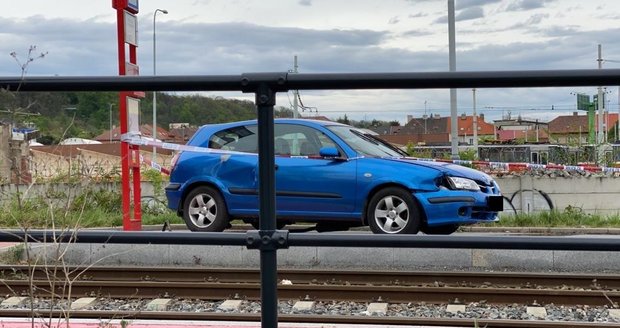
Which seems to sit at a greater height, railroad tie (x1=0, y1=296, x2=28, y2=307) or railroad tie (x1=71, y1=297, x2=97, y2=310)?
railroad tie (x1=0, y1=296, x2=28, y2=307)

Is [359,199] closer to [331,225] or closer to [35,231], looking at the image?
[331,225]

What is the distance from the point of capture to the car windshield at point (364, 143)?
10.2 meters

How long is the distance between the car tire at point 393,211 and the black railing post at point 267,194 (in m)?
7.16

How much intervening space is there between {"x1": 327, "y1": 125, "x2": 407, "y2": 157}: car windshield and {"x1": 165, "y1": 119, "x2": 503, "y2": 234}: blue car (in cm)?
2

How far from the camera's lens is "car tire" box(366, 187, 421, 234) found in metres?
9.60

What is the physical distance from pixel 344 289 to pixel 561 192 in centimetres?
833

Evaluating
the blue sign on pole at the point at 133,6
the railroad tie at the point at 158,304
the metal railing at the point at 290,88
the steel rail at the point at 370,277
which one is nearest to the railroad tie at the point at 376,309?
the steel rail at the point at 370,277

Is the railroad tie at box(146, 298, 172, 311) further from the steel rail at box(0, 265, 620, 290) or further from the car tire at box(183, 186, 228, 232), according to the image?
the car tire at box(183, 186, 228, 232)

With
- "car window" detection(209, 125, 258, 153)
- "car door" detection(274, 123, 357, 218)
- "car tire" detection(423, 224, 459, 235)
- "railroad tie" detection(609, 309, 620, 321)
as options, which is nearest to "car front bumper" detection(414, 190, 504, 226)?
Result: "car tire" detection(423, 224, 459, 235)

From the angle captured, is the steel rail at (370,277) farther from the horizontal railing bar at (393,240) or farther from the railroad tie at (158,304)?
the horizontal railing bar at (393,240)

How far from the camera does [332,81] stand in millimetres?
2377

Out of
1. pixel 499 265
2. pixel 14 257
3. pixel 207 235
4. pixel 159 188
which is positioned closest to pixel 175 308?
pixel 14 257

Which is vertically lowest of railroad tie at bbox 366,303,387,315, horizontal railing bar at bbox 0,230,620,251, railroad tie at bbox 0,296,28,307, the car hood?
railroad tie at bbox 366,303,387,315

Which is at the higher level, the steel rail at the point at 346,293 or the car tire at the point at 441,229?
the car tire at the point at 441,229
